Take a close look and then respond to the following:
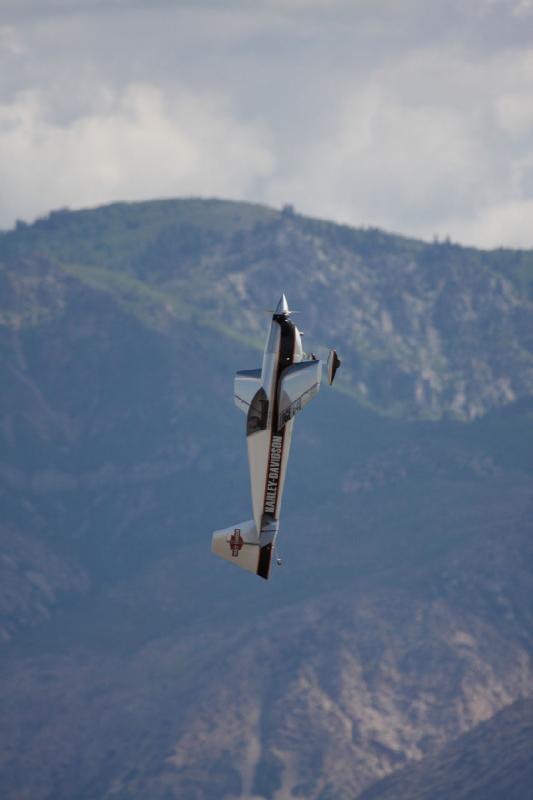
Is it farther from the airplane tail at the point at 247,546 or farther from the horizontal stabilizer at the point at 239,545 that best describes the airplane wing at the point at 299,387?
the horizontal stabilizer at the point at 239,545

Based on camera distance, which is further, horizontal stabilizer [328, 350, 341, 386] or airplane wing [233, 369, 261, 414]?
airplane wing [233, 369, 261, 414]

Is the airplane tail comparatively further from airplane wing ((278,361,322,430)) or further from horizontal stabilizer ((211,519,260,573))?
airplane wing ((278,361,322,430))

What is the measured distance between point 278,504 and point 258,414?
22.7 ft

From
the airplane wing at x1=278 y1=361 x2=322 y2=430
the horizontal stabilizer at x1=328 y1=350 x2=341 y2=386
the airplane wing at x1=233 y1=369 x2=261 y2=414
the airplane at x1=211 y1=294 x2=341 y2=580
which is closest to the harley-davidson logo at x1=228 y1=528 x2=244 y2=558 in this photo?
the airplane at x1=211 y1=294 x2=341 y2=580

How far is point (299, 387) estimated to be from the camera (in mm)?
112688

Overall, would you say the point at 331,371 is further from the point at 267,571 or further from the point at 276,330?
the point at 267,571

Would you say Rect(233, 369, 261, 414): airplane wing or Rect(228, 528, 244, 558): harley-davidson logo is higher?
Rect(233, 369, 261, 414): airplane wing

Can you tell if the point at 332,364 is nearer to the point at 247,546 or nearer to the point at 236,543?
the point at 247,546

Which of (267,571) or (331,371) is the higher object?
(331,371)

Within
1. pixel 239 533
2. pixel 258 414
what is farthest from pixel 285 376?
pixel 239 533

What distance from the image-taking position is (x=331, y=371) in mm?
112938

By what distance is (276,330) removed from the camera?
4648 inches

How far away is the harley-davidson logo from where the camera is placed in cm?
11806

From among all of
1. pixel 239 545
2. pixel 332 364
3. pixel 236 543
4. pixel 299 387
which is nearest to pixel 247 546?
pixel 239 545
